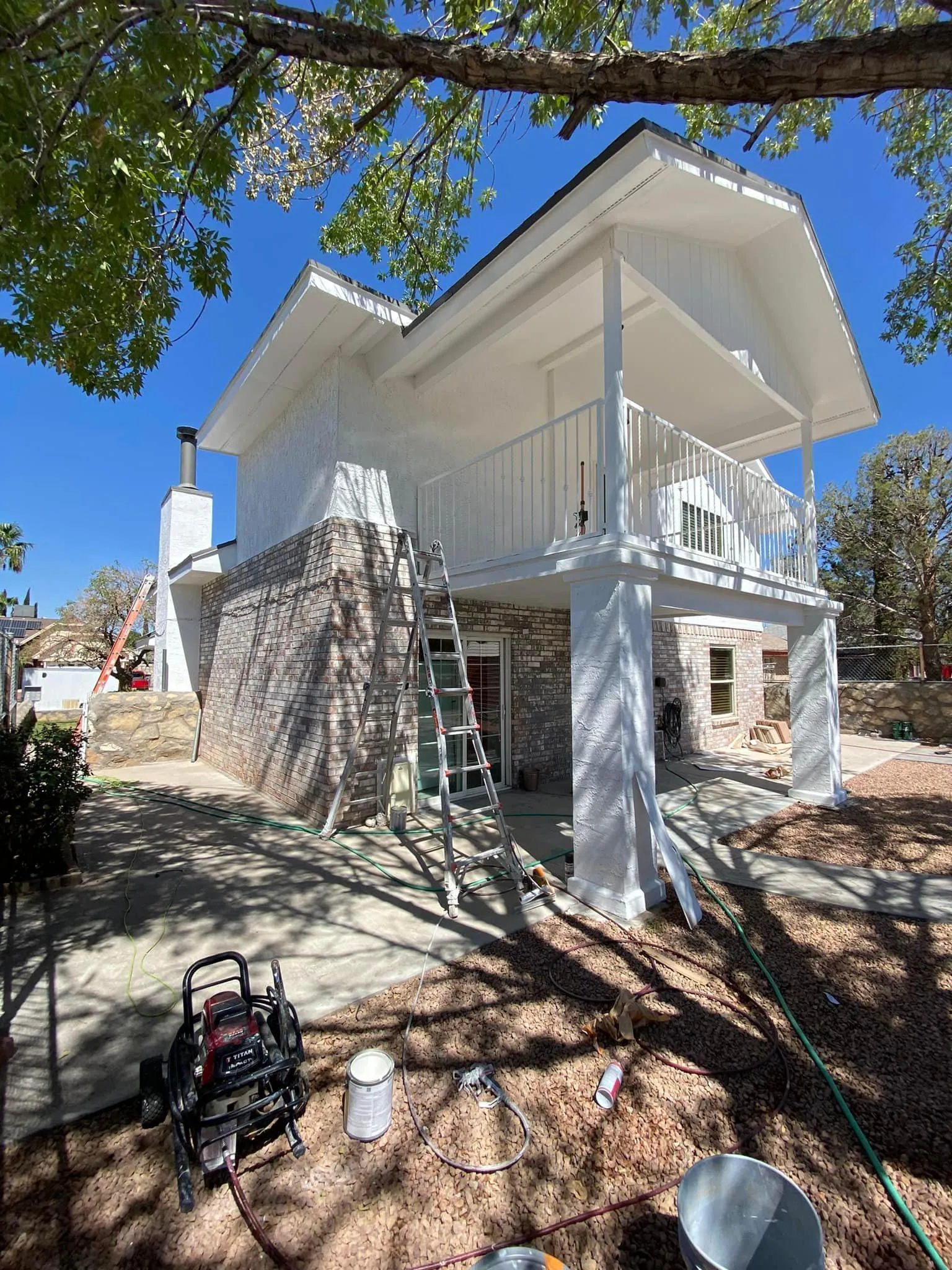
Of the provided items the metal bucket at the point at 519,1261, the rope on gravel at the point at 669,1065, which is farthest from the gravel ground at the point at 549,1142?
the metal bucket at the point at 519,1261

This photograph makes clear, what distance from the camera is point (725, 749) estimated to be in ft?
40.2

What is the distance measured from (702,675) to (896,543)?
37.6 feet

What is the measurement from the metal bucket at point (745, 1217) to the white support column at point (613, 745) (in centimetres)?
226

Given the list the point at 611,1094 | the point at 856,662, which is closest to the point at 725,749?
the point at 856,662

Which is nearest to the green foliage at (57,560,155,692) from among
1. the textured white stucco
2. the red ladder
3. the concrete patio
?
the textured white stucco

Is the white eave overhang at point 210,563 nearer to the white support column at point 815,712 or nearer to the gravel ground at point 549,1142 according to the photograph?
the gravel ground at point 549,1142

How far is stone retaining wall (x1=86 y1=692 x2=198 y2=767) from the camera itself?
385 inches

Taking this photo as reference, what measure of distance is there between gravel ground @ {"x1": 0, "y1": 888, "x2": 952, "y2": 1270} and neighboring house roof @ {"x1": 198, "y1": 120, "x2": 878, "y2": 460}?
5443mm

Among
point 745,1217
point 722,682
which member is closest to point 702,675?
point 722,682

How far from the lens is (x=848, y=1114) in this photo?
230 centimetres

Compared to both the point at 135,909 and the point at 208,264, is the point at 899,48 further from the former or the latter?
the point at 135,909

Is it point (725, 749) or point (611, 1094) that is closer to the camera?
point (611, 1094)

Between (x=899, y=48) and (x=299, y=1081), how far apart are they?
4838 millimetres

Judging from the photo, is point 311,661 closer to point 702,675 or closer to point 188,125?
point 188,125
